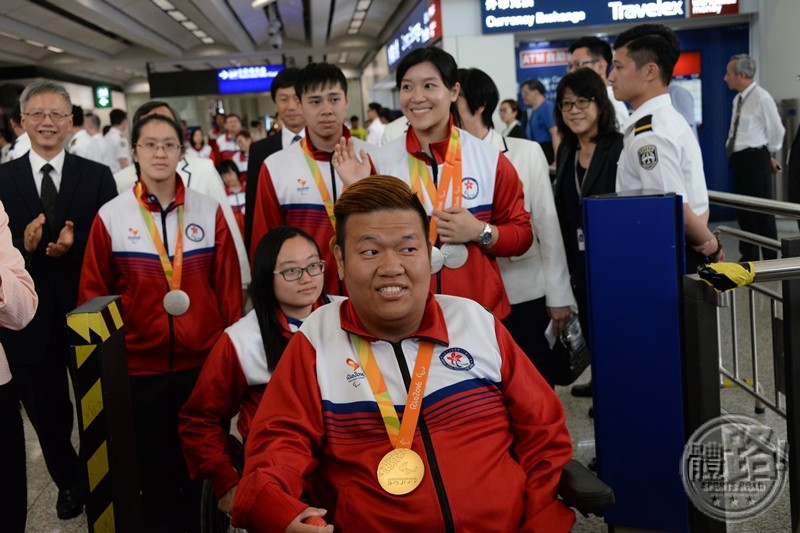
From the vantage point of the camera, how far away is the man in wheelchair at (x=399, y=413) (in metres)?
1.73

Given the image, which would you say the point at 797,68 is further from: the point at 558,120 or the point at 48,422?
the point at 48,422

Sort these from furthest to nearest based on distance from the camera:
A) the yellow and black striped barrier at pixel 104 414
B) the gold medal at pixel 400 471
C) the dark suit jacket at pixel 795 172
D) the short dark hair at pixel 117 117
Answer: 1. the short dark hair at pixel 117 117
2. the dark suit jacket at pixel 795 172
3. the yellow and black striped barrier at pixel 104 414
4. the gold medal at pixel 400 471

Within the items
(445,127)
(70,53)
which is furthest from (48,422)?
(70,53)

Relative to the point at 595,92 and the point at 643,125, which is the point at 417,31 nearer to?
the point at 595,92

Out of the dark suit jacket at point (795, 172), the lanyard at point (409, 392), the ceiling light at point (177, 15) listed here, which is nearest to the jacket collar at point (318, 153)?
the lanyard at point (409, 392)

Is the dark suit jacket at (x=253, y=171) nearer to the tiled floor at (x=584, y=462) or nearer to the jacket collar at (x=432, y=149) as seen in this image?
the jacket collar at (x=432, y=149)

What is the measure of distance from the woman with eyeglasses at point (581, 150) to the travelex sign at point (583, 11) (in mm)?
6076

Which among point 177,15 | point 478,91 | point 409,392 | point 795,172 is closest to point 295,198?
point 478,91

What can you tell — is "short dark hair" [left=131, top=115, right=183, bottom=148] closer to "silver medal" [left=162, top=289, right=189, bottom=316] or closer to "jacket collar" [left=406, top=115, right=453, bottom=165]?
"silver medal" [left=162, top=289, right=189, bottom=316]

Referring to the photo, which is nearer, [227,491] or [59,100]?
[227,491]

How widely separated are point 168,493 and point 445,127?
174 centimetres

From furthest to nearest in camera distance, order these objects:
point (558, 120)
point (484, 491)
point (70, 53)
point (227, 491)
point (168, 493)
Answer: point (70, 53) < point (558, 120) < point (168, 493) < point (227, 491) < point (484, 491)

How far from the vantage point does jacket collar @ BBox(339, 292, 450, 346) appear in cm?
185

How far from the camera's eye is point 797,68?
866 cm
